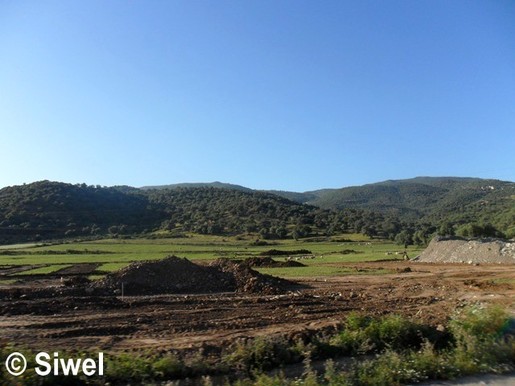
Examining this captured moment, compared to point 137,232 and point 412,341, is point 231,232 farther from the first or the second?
point 412,341

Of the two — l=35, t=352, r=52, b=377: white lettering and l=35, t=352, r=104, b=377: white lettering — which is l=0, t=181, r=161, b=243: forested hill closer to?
l=35, t=352, r=52, b=377: white lettering

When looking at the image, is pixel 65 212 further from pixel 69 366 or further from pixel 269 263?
pixel 69 366

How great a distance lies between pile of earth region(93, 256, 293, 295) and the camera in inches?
1034

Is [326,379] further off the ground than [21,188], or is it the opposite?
[21,188]

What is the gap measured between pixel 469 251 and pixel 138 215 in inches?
3767

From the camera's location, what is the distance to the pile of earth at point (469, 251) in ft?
133

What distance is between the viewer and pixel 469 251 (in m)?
43.6

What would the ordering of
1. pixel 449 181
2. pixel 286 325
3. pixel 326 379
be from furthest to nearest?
pixel 449 181, pixel 286 325, pixel 326 379

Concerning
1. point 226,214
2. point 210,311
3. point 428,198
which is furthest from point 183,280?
point 428,198

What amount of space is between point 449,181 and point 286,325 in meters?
186

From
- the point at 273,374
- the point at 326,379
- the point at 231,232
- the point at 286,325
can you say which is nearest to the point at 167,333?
the point at 286,325

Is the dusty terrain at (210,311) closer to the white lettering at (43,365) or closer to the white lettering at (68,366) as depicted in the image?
the white lettering at (68,366)

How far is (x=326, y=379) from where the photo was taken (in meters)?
9.37

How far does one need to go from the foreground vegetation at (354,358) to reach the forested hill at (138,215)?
84239 mm
